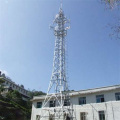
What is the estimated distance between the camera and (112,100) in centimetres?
1836

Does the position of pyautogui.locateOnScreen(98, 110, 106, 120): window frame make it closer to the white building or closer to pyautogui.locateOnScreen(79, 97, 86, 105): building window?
the white building

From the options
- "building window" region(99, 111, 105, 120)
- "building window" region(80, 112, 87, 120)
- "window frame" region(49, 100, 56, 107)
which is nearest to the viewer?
"building window" region(99, 111, 105, 120)

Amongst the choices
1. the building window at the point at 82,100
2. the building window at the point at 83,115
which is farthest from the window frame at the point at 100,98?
the building window at the point at 83,115

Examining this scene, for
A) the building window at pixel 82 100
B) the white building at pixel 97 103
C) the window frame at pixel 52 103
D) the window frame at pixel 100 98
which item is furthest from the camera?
the window frame at pixel 52 103

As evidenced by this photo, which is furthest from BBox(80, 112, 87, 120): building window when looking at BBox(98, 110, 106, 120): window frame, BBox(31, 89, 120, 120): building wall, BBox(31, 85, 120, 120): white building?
BBox(98, 110, 106, 120): window frame

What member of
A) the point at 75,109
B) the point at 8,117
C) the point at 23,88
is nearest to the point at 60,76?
the point at 75,109

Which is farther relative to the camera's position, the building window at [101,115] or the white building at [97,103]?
the building window at [101,115]

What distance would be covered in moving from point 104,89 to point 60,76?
6.16 m

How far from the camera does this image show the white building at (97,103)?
59.0ft

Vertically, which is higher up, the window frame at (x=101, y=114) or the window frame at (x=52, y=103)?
the window frame at (x=52, y=103)

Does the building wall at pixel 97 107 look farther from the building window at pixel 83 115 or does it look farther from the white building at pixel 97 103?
the building window at pixel 83 115

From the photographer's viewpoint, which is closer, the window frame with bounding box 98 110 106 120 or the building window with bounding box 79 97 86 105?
the window frame with bounding box 98 110 106 120

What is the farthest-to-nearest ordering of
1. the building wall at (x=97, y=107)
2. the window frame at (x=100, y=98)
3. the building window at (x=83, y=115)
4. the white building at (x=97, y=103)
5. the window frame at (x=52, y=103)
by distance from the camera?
the window frame at (x=52, y=103), the building window at (x=83, y=115), the window frame at (x=100, y=98), the white building at (x=97, y=103), the building wall at (x=97, y=107)

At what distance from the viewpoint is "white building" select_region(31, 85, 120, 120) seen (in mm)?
17969
